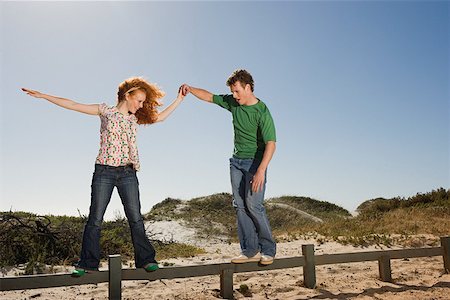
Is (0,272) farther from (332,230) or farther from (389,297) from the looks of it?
(332,230)

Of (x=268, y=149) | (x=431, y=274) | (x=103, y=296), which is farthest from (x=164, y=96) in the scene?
(x=431, y=274)

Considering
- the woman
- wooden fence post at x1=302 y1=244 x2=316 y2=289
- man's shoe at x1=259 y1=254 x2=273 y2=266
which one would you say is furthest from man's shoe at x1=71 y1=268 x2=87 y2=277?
wooden fence post at x1=302 y1=244 x2=316 y2=289

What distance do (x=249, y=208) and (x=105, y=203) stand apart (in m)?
1.53

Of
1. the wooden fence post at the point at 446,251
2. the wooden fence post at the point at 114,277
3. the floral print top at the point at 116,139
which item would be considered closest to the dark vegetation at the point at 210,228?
the wooden fence post at the point at 446,251

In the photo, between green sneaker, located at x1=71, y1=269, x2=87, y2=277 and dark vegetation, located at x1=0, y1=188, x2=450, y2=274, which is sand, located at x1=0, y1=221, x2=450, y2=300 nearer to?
dark vegetation, located at x1=0, y1=188, x2=450, y2=274

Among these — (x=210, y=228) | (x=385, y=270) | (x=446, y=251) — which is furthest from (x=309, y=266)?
(x=210, y=228)

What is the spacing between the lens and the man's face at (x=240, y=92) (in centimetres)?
481

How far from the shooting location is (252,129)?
4.76 meters

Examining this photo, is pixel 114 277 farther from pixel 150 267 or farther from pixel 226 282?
pixel 226 282

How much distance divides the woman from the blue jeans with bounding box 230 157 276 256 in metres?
1.05

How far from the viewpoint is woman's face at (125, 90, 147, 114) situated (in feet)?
14.8

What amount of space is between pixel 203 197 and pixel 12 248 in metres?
17.5

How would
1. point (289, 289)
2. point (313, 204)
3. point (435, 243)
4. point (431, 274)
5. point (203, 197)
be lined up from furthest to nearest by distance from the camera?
point (313, 204), point (203, 197), point (435, 243), point (431, 274), point (289, 289)

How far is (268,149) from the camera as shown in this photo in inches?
181
